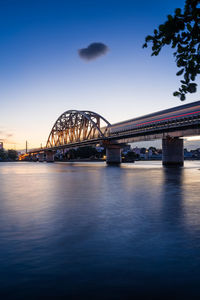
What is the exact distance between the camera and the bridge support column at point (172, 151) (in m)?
78.6

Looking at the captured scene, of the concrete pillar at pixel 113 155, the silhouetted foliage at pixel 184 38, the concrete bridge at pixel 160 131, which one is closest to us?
the silhouetted foliage at pixel 184 38

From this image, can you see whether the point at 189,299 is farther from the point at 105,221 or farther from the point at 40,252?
the point at 105,221

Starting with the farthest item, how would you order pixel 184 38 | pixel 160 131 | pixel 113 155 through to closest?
pixel 113 155
pixel 160 131
pixel 184 38

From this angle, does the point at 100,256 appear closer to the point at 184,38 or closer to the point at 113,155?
the point at 184,38

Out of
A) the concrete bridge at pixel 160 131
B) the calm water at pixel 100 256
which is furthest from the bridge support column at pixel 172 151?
the calm water at pixel 100 256

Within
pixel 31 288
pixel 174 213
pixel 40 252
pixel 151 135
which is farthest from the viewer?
pixel 151 135

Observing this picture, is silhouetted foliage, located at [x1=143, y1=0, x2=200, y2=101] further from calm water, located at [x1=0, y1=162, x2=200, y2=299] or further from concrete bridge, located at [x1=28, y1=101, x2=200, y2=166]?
concrete bridge, located at [x1=28, y1=101, x2=200, y2=166]

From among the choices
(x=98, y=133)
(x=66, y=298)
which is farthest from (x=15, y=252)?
(x=98, y=133)

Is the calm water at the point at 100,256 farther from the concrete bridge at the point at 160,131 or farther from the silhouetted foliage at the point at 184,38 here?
the concrete bridge at the point at 160,131

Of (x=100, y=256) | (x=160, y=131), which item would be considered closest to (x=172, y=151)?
(x=160, y=131)

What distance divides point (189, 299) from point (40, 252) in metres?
3.89

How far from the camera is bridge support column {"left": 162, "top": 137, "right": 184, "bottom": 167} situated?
3093 inches

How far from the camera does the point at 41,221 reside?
1128cm

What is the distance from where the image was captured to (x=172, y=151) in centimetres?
7950
